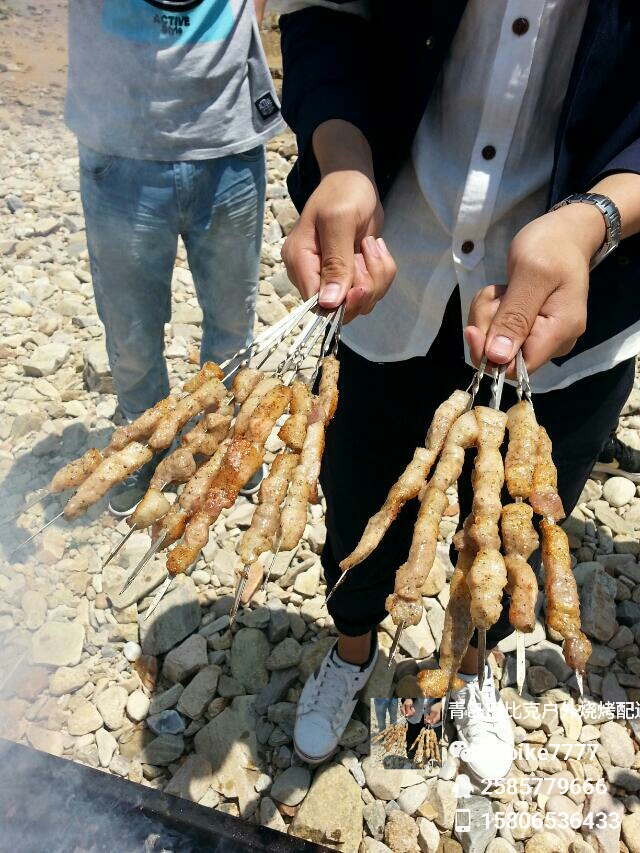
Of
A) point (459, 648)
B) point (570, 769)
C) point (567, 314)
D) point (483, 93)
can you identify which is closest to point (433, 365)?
point (567, 314)

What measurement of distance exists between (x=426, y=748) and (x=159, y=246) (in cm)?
259

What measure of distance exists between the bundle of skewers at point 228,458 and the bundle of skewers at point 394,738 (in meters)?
1.75

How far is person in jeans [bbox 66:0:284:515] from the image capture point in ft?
9.32

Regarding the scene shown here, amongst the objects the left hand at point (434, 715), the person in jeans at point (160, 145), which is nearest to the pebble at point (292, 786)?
the left hand at point (434, 715)

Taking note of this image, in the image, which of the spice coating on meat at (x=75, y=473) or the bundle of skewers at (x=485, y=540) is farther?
the spice coating on meat at (x=75, y=473)

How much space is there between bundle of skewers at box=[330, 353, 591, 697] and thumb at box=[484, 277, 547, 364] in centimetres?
4

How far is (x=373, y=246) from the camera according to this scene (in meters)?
1.81

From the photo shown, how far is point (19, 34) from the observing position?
10.0 m

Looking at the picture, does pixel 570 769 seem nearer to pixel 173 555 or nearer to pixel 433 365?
pixel 433 365

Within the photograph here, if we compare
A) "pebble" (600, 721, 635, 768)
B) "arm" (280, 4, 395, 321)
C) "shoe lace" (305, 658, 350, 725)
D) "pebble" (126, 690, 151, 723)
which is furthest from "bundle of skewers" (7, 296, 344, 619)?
"pebble" (600, 721, 635, 768)

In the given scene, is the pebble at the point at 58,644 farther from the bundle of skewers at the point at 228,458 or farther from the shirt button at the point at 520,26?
the shirt button at the point at 520,26

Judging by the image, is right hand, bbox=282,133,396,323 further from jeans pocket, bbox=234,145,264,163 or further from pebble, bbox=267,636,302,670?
pebble, bbox=267,636,302,670

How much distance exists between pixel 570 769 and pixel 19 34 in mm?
11776

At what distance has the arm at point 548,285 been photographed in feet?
4.92
